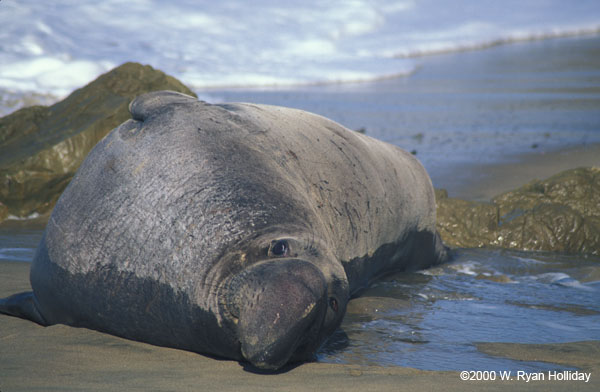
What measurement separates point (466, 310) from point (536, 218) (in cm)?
228

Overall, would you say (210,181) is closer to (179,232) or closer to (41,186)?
(179,232)

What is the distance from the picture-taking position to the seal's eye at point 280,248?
2377 millimetres

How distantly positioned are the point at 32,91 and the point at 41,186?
9.00 m

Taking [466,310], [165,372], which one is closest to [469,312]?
[466,310]

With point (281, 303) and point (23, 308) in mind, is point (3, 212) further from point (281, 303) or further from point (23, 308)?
point (281, 303)

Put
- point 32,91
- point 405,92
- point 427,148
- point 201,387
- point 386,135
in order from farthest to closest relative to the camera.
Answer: point 405,92
point 32,91
point 386,135
point 427,148
point 201,387

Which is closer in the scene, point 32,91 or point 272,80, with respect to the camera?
point 32,91

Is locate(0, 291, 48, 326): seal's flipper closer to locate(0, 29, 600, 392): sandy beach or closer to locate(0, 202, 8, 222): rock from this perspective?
locate(0, 29, 600, 392): sandy beach

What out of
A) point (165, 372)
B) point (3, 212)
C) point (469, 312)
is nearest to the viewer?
point (165, 372)

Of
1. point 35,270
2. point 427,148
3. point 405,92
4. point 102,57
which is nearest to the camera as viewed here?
point 35,270

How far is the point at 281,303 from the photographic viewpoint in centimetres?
216

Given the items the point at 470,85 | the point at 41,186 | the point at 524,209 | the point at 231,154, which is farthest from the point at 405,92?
the point at 231,154

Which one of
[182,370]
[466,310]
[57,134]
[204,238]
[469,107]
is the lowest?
[466,310]

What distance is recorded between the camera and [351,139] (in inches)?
153
